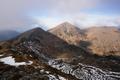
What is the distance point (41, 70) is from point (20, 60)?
39.9 ft

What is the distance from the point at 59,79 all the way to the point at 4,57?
2657 centimetres

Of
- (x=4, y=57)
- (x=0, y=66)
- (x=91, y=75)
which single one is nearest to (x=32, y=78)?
(x=0, y=66)

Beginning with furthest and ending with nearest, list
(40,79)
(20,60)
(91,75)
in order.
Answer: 1. (91,75)
2. (20,60)
3. (40,79)

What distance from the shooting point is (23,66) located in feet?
210

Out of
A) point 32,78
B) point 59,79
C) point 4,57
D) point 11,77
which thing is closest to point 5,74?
point 11,77

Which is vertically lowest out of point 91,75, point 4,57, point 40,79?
point 91,75

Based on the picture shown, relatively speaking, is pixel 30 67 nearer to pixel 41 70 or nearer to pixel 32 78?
pixel 41 70

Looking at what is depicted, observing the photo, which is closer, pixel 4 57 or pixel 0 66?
pixel 0 66

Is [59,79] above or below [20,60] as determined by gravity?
below

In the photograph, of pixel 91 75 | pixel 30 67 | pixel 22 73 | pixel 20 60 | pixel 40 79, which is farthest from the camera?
pixel 91 75

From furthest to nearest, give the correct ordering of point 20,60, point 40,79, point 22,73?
point 20,60
point 22,73
point 40,79

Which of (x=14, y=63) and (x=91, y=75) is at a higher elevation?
(x=14, y=63)

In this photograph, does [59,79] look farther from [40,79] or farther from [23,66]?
[23,66]

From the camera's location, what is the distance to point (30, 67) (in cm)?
6384
